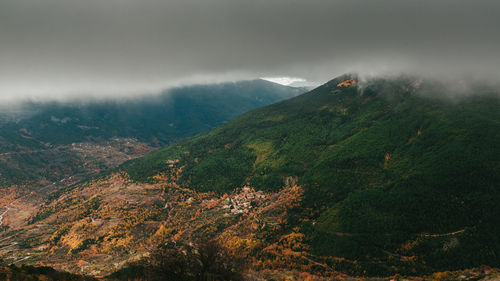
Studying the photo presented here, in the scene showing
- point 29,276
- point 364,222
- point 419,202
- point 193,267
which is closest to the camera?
point 29,276

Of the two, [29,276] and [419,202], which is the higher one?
[29,276]

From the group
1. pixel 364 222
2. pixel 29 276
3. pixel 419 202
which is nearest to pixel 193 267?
pixel 29 276

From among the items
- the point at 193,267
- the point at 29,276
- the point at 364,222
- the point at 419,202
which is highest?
the point at 29,276

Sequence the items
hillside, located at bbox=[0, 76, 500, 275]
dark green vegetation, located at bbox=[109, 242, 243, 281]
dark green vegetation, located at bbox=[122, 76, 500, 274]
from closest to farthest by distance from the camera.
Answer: dark green vegetation, located at bbox=[109, 242, 243, 281], dark green vegetation, located at bbox=[122, 76, 500, 274], hillside, located at bbox=[0, 76, 500, 275]

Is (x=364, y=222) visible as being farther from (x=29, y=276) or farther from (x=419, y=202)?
(x=29, y=276)

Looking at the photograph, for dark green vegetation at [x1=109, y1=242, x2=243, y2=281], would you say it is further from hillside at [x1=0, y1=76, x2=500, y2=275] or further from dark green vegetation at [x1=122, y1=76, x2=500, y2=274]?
dark green vegetation at [x1=122, y1=76, x2=500, y2=274]

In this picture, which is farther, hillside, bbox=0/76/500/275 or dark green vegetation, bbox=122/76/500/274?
hillside, bbox=0/76/500/275

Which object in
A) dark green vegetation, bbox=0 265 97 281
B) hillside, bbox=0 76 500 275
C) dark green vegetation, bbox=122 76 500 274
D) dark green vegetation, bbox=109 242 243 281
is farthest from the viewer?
hillside, bbox=0 76 500 275

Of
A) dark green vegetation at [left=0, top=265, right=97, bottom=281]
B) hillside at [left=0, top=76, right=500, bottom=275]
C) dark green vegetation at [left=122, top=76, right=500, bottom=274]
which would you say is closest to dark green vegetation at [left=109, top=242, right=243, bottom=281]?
dark green vegetation at [left=0, top=265, right=97, bottom=281]

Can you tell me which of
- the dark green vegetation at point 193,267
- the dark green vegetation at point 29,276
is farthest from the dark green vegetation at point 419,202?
the dark green vegetation at point 29,276

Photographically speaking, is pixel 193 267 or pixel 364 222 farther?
pixel 364 222

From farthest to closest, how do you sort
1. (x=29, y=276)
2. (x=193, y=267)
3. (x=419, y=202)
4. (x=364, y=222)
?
(x=364, y=222), (x=419, y=202), (x=193, y=267), (x=29, y=276)
